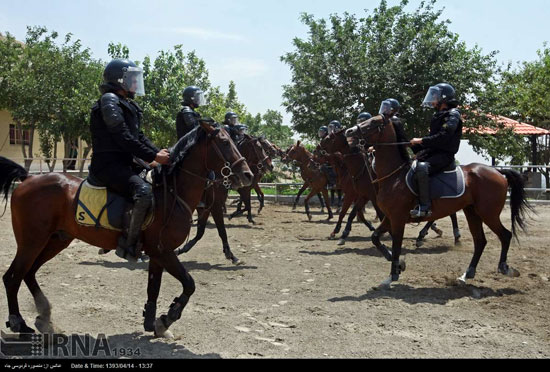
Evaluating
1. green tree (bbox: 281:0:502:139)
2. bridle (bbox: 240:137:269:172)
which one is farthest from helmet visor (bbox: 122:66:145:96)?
green tree (bbox: 281:0:502:139)

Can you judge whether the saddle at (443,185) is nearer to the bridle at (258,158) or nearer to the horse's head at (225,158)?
the horse's head at (225,158)

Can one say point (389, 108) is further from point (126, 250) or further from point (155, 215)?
point (126, 250)

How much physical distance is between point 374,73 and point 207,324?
61.2 feet

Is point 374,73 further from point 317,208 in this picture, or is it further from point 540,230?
point 540,230

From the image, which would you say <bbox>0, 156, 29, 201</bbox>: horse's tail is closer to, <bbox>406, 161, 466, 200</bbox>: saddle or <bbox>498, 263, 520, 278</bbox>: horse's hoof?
<bbox>406, 161, 466, 200</bbox>: saddle

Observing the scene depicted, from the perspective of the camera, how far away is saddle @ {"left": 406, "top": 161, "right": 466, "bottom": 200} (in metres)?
8.60

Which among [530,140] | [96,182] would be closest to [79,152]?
[530,140]

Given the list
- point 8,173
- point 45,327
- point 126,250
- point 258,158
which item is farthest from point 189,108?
point 258,158

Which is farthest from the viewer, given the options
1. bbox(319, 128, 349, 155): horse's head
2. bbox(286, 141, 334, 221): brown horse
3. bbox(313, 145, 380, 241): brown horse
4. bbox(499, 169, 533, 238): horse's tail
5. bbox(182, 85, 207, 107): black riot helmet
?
bbox(286, 141, 334, 221): brown horse

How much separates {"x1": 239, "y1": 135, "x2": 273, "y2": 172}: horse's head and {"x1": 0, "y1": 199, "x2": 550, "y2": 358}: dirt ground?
3.98 metres

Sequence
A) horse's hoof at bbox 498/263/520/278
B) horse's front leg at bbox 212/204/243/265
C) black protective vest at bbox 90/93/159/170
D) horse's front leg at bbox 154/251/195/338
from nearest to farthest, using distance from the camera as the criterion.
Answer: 1. black protective vest at bbox 90/93/159/170
2. horse's front leg at bbox 154/251/195/338
3. horse's hoof at bbox 498/263/520/278
4. horse's front leg at bbox 212/204/243/265

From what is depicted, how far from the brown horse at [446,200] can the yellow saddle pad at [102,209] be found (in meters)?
4.38

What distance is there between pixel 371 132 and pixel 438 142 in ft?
3.56

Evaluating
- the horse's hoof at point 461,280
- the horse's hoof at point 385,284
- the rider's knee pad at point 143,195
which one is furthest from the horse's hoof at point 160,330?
the horse's hoof at point 461,280
